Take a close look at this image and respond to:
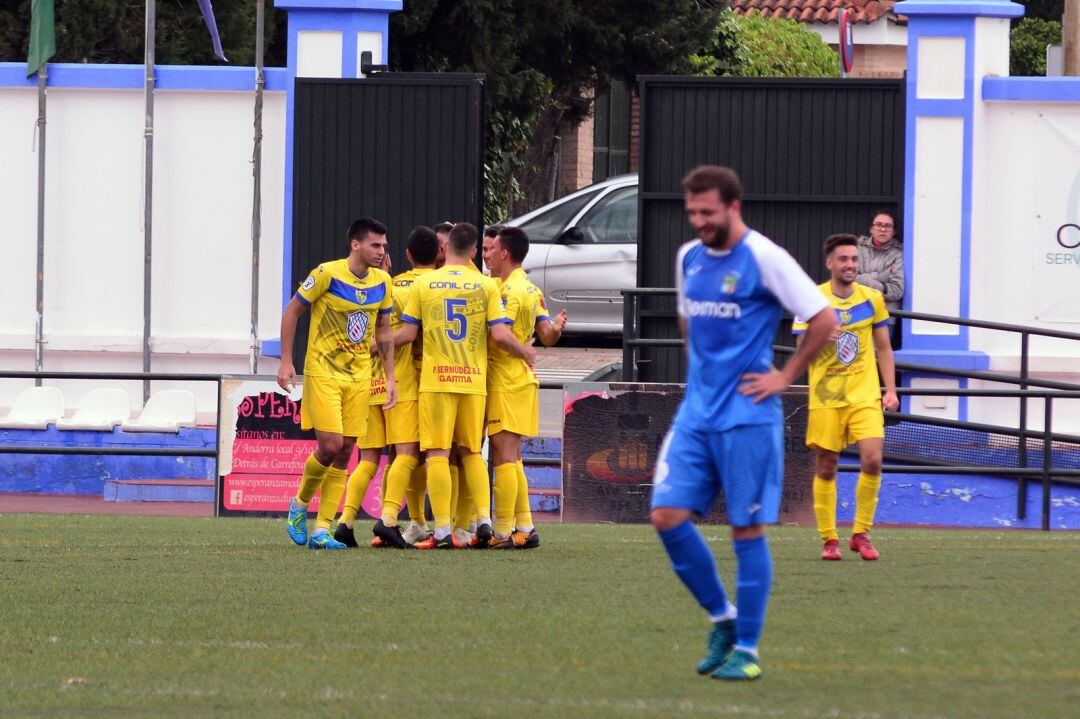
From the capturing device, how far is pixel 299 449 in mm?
14070

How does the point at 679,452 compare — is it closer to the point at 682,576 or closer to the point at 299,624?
the point at 682,576

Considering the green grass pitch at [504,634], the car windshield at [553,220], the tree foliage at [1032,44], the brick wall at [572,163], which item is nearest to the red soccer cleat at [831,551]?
the green grass pitch at [504,634]

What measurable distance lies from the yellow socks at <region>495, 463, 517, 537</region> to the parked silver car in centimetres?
845

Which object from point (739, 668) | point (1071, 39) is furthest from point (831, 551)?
point (1071, 39)

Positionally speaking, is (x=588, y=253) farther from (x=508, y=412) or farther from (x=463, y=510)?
(x=508, y=412)

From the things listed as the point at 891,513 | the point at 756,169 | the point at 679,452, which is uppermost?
the point at 756,169

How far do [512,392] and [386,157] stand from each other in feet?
19.4

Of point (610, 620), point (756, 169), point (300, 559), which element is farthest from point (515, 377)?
Answer: point (756, 169)

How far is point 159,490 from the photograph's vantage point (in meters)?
15.5

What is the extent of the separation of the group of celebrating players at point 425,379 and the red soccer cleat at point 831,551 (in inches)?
69.1

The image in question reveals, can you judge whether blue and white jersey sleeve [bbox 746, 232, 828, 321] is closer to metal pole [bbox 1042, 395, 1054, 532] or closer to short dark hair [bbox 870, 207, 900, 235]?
metal pole [bbox 1042, 395, 1054, 532]

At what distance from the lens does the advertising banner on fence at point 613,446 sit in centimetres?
1396

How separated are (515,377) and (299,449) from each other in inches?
139

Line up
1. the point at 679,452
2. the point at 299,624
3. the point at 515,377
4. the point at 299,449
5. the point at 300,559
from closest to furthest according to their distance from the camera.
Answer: the point at 679,452 → the point at 299,624 → the point at 300,559 → the point at 515,377 → the point at 299,449
